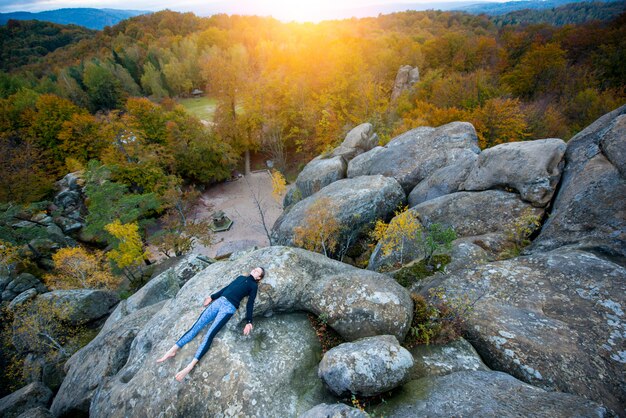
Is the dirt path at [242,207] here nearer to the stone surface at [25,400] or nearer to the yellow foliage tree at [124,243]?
the yellow foliage tree at [124,243]

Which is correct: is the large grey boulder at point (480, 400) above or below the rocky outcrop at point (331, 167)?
above

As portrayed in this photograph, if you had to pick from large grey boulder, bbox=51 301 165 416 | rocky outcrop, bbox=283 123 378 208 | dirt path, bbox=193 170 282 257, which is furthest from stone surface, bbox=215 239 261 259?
large grey boulder, bbox=51 301 165 416

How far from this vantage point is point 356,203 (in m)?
18.8

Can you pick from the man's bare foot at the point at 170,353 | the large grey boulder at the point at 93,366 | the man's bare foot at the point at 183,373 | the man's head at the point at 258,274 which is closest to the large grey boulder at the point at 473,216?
the man's head at the point at 258,274

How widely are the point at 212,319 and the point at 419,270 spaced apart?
8590 millimetres

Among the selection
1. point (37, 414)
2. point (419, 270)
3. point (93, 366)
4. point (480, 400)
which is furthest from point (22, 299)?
point (480, 400)

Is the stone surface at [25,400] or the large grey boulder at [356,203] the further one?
the large grey boulder at [356,203]

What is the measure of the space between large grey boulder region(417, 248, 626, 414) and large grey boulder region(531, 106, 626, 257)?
3.49 ft

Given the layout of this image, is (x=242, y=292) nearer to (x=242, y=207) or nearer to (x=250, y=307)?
(x=250, y=307)

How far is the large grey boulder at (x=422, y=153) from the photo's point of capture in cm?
2055

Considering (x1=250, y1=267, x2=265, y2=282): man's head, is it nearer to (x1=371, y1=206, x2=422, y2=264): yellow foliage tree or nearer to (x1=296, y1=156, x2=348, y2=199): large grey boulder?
(x1=371, y1=206, x2=422, y2=264): yellow foliage tree

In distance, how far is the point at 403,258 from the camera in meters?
14.4

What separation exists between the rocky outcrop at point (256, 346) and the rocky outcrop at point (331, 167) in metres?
15.1

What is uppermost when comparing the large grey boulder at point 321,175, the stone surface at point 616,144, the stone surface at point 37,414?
the stone surface at point 616,144
